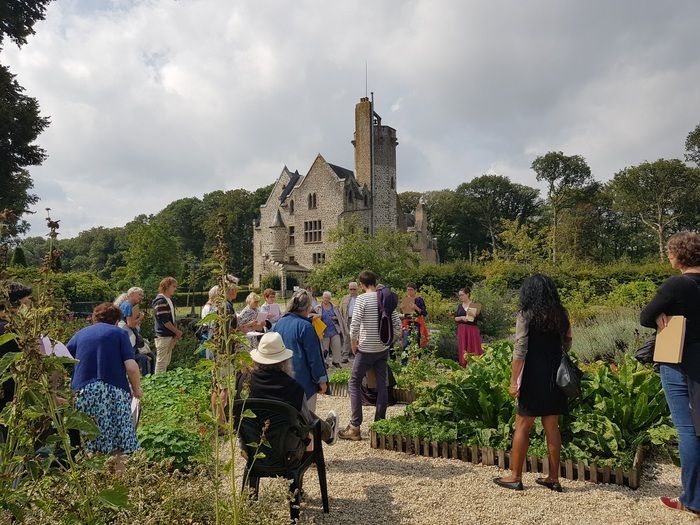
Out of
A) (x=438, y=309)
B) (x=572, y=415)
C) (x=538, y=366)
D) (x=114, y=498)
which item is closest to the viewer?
(x=114, y=498)

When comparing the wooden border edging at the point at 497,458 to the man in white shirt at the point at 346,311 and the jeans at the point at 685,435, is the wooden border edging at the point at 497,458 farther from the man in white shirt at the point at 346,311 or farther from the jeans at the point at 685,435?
the man in white shirt at the point at 346,311

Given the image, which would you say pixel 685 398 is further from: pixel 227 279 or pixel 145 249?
pixel 145 249

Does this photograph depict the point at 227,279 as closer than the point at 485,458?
Yes

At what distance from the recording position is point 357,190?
45719 mm

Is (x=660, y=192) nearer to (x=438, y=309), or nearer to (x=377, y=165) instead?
(x=377, y=165)

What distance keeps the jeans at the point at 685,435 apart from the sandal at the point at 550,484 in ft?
2.93

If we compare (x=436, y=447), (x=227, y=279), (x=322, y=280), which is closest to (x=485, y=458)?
(x=436, y=447)

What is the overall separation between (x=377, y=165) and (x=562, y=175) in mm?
20675

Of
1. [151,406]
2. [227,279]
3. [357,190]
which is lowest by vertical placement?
→ [151,406]

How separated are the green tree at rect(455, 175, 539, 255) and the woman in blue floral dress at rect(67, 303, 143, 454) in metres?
62.5

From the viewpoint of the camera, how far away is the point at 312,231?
4788cm

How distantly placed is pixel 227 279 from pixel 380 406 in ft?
12.9

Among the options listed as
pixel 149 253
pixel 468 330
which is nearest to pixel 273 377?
pixel 468 330

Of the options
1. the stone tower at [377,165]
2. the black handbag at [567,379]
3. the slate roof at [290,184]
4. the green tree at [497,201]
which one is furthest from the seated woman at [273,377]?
the green tree at [497,201]
